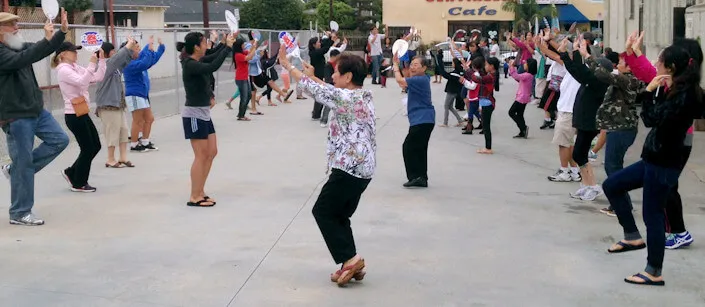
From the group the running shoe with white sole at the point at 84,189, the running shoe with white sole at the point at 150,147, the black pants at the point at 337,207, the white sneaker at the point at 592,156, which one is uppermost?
the black pants at the point at 337,207

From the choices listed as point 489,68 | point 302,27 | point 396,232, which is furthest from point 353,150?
point 302,27

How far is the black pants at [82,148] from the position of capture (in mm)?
9148

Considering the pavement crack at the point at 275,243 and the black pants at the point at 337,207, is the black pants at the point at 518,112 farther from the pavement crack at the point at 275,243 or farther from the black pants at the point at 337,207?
the black pants at the point at 337,207

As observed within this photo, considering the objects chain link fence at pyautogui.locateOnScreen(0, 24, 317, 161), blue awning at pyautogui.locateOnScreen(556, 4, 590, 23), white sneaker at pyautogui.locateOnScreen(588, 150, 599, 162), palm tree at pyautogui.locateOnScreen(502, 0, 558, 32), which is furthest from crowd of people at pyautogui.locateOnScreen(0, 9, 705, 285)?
blue awning at pyautogui.locateOnScreen(556, 4, 590, 23)

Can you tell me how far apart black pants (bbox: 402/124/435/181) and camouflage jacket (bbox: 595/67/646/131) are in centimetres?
236

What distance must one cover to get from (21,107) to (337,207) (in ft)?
10.7

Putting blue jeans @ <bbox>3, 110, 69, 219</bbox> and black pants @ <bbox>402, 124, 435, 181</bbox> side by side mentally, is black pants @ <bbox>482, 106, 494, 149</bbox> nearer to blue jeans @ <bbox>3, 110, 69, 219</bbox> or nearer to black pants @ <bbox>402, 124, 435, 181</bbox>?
black pants @ <bbox>402, 124, 435, 181</bbox>

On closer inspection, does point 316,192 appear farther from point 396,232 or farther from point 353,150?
point 353,150

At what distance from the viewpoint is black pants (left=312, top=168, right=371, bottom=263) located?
580 centimetres

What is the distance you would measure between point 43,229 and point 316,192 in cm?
298

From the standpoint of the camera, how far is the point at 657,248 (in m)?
5.89

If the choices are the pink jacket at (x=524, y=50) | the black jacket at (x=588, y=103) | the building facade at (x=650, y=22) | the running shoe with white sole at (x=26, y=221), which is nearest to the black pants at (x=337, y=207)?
the running shoe with white sole at (x=26, y=221)

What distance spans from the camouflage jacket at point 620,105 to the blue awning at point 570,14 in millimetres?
51167

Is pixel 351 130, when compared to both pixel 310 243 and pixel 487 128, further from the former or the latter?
pixel 487 128
